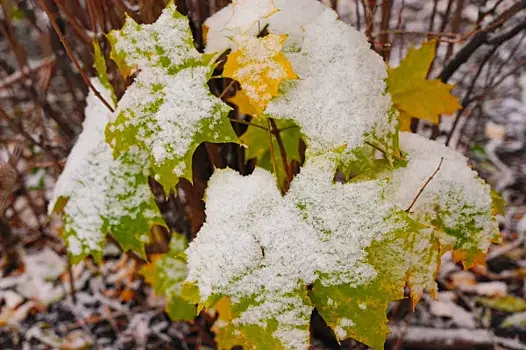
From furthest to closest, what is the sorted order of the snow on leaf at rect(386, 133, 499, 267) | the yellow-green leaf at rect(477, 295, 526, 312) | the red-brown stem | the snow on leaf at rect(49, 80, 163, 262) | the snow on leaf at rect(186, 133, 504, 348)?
1. the yellow-green leaf at rect(477, 295, 526, 312)
2. the red-brown stem
3. the snow on leaf at rect(49, 80, 163, 262)
4. the snow on leaf at rect(386, 133, 499, 267)
5. the snow on leaf at rect(186, 133, 504, 348)

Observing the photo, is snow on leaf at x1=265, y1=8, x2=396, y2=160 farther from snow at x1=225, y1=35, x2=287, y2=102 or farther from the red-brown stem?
the red-brown stem

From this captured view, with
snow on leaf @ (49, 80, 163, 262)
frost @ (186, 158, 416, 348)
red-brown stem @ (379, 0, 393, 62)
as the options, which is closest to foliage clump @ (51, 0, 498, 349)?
frost @ (186, 158, 416, 348)

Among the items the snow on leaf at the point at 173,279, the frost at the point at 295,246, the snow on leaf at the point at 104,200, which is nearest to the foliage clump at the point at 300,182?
the frost at the point at 295,246

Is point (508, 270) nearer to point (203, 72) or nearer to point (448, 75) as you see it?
point (448, 75)

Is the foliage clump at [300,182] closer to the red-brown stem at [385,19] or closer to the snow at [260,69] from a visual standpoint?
the snow at [260,69]

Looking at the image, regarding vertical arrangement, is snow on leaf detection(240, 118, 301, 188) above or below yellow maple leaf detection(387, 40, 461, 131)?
below

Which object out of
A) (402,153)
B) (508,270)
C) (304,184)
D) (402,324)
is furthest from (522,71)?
(304,184)
